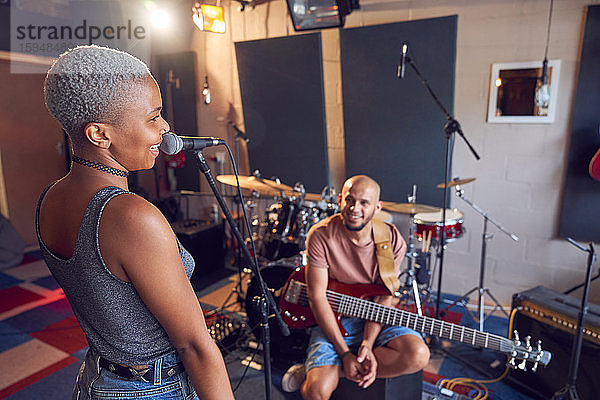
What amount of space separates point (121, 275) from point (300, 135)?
3754mm

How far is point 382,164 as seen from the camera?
155 inches

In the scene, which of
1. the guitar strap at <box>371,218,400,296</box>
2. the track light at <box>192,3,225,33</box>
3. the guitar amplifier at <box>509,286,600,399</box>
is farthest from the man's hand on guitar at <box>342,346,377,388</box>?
the track light at <box>192,3,225,33</box>

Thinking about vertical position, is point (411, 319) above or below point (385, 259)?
below

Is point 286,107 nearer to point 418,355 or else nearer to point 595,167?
point 595,167

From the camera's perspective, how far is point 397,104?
12.4 ft

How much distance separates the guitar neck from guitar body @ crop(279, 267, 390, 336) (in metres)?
0.06

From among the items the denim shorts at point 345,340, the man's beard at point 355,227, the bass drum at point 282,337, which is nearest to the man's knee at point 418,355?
the denim shorts at point 345,340

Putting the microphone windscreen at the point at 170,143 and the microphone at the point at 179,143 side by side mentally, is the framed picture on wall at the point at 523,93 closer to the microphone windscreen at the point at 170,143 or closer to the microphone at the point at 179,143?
the microphone at the point at 179,143

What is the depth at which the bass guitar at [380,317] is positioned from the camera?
186 cm

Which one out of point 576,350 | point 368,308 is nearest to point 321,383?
point 368,308

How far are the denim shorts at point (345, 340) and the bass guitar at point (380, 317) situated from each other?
8cm

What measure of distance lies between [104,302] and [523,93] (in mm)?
3511

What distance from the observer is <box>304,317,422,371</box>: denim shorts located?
6.72ft

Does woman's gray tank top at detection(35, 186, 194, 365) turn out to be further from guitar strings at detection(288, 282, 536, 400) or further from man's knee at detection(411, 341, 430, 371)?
man's knee at detection(411, 341, 430, 371)
